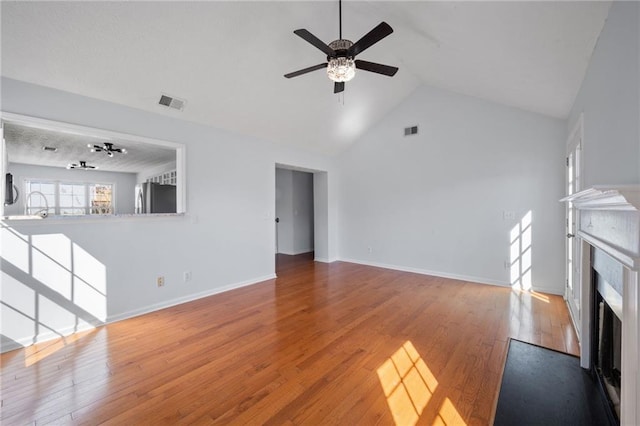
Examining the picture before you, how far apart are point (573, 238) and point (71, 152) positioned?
5.70 m

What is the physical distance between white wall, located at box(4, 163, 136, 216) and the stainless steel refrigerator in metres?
0.08

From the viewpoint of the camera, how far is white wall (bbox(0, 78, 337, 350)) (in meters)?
2.44

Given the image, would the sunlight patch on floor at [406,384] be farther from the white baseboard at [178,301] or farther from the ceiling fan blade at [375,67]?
the white baseboard at [178,301]

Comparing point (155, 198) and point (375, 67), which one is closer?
point (375, 67)

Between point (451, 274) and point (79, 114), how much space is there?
5602 mm

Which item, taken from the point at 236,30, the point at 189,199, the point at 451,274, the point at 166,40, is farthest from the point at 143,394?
the point at 451,274

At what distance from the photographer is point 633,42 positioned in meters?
1.27

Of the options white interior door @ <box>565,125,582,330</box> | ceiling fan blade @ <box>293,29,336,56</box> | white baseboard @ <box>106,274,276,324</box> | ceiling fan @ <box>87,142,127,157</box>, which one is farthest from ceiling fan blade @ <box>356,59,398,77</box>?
white baseboard @ <box>106,274,276,324</box>

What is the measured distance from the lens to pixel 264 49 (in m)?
2.95

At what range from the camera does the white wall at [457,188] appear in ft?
12.5

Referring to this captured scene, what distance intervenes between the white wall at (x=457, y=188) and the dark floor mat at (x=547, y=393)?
223 centimetres

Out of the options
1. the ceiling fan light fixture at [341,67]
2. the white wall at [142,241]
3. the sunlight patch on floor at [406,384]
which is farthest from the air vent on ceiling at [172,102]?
the sunlight patch on floor at [406,384]

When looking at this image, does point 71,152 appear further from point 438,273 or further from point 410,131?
point 438,273

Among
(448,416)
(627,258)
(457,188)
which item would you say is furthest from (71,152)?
(457,188)
